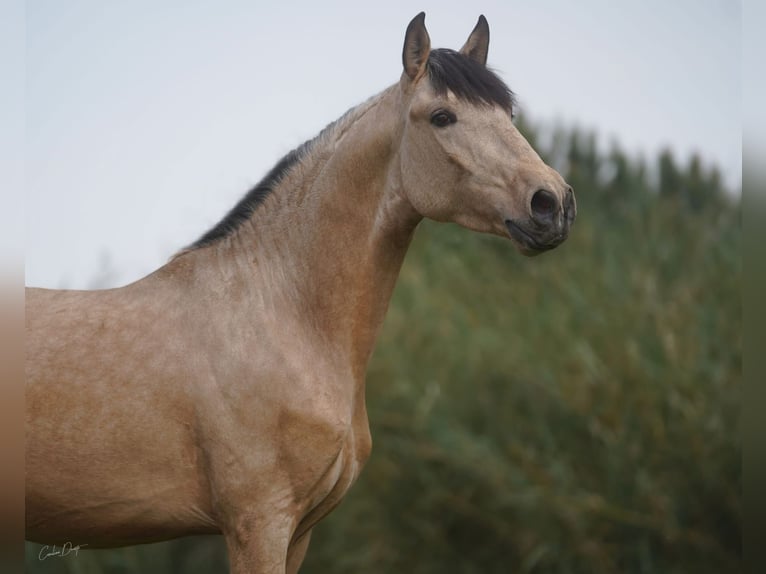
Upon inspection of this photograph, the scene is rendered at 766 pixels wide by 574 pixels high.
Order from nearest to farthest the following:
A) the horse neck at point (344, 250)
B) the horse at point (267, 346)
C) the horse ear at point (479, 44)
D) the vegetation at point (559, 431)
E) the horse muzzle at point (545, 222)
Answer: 1. the horse muzzle at point (545, 222)
2. the horse at point (267, 346)
3. the horse neck at point (344, 250)
4. the horse ear at point (479, 44)
5. the vegetation at point (559, 431)

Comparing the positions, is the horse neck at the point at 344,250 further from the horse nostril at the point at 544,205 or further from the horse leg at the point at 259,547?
the horse leg at the point at 259,547

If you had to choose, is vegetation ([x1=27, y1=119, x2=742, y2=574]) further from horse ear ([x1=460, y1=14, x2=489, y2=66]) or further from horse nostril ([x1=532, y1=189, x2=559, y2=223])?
horse nostril ([x1=532, y1=189, x2=559, y2=223])

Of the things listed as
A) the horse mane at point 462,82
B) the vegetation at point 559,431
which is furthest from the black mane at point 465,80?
the vegetation at point 559,431

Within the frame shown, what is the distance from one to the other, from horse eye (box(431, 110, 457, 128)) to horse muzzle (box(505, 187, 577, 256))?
1.37 ft

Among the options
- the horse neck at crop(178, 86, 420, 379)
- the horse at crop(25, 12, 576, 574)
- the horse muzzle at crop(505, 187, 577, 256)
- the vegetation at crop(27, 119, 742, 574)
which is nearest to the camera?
the horse muzzle at crop(505, 187, 577, 256)

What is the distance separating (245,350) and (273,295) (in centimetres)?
26

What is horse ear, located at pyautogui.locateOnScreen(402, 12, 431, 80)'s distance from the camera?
2.90m

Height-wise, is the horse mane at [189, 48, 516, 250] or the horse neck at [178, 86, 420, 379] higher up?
the horse mane at [189, 48, 516, 250]

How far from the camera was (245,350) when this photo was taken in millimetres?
2912

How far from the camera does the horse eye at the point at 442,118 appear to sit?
9.55 ft

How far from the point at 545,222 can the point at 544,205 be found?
0.07 metres

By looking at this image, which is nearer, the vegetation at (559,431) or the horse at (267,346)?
the horse at (267,346)

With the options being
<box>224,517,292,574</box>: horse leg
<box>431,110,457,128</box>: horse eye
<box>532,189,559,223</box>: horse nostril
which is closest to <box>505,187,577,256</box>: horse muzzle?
<box>532,189,559,223</box>: horse nostril

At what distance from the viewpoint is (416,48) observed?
2949mm
